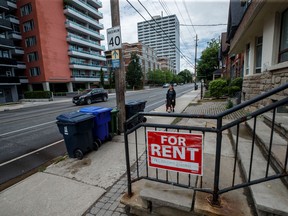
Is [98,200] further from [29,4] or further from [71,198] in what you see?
[29,4]

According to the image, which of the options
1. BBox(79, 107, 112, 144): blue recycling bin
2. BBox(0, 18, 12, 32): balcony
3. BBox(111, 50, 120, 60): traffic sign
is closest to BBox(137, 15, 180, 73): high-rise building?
BBox(111, 50, 120, 60): traffic sign

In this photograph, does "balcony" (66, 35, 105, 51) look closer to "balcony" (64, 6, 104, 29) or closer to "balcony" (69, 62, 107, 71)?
"balcony" (69, 62, 107, 71)

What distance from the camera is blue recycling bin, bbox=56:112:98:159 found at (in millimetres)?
3994

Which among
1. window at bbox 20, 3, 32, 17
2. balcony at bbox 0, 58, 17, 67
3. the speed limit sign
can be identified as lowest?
the speed limit sign

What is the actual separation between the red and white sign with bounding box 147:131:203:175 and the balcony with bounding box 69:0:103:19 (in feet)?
151

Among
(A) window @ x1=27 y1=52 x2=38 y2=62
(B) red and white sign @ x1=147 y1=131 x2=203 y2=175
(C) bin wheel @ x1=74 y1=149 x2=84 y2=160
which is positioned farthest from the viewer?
(A) window @ x1=27 y1=52 x2=38 y2=62

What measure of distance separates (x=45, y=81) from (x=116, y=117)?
32.7 meters

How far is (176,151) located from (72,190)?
82.9 inches

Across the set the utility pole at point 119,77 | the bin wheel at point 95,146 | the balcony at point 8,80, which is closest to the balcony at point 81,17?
the balcony at point 8,80

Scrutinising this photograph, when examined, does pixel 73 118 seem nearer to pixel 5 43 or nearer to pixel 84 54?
pixel 5 43

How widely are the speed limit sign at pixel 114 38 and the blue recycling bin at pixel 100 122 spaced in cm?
214

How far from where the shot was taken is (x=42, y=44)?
104ft

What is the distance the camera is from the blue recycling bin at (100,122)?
4.74 meters

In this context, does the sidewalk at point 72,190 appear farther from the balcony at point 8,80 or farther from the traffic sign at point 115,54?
the balcony at point 8,80
